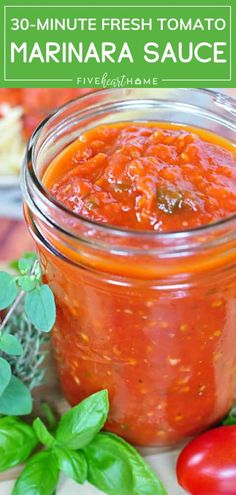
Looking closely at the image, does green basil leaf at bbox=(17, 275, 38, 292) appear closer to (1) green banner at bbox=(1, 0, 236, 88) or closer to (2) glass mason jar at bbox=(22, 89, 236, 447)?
(2) glass mason jar at bbox=(22, 89, 236, 447)

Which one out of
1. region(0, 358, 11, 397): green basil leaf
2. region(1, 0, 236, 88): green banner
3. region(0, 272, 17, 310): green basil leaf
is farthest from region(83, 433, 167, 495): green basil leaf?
region(1, 0, 236, 88): green banner

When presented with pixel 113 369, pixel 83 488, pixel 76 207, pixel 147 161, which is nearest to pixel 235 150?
pixel 147 161

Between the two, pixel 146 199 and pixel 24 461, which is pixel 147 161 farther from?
pixel 24 461

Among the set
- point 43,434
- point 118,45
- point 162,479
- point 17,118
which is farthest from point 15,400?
point 17,118

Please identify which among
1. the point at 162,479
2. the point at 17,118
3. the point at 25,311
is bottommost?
the point at 162,479

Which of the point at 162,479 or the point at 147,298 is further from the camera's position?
the point at 162,479

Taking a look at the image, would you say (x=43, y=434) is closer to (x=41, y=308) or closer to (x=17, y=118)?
(x=41, y=308)

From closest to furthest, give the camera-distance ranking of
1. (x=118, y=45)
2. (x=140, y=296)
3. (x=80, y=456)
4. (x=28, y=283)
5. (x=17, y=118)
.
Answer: (x=140, y=296) < (x=28, y=283) < (x=80, y=456) < (x=118, y=45) < (x=17, y=118)
